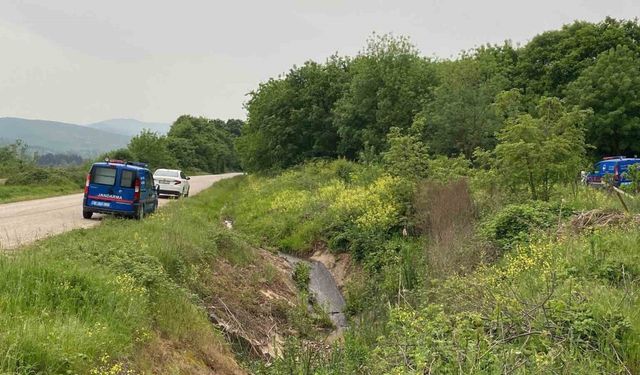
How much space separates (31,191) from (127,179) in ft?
50.0

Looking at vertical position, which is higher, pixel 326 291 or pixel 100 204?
Result: pixel 100 204

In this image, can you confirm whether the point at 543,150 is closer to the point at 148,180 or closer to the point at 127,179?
the point at 127,179

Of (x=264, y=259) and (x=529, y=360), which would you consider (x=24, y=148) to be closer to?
(x=264, y=259)

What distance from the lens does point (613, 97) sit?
32969 mm

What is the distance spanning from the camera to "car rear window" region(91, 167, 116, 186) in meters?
15.7

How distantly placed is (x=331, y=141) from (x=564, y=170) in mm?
24417

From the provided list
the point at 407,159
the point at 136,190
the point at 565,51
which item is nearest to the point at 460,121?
the point at 407,159

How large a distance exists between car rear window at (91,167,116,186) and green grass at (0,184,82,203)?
934 centimetres

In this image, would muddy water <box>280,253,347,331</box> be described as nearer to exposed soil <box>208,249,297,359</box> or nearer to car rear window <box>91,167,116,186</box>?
exposed soil <box>208,249,297,359</box>

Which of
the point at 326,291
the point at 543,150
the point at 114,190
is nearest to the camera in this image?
the point at 543,150

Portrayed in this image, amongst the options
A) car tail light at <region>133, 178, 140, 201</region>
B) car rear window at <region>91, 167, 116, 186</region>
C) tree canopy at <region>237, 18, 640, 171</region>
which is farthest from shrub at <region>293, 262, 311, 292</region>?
tree canopy at <region>237, 18, 640, 171</region>

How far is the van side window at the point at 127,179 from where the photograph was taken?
15670 mm

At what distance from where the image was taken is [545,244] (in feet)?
28.6

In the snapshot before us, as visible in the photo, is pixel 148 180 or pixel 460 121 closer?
pixel 148 180
